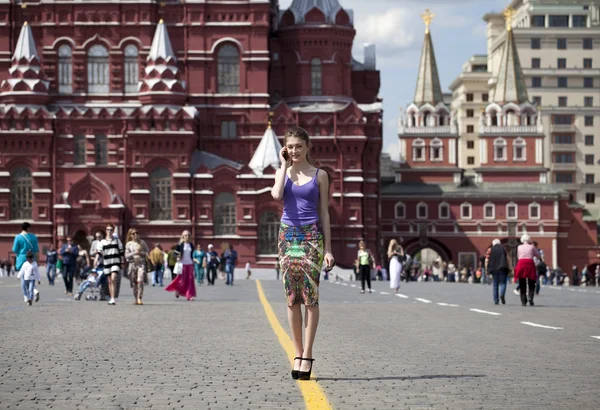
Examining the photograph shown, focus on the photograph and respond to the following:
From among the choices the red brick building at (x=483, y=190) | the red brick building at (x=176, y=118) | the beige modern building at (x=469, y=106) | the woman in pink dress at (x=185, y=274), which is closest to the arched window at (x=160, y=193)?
the red brick building at (x=176, y=118)

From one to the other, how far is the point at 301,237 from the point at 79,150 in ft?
226

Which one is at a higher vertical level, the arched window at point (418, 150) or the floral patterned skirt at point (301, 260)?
the arched window at point (418, 150)

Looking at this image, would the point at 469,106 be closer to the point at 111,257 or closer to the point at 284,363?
the point at 111,257

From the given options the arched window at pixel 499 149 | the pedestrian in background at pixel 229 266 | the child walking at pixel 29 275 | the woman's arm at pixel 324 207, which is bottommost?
the pedestrian in background at pixel 229 266

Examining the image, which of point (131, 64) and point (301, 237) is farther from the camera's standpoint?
point (131, 64)

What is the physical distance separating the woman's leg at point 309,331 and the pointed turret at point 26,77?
227 feet

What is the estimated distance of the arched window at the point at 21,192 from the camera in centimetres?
7906

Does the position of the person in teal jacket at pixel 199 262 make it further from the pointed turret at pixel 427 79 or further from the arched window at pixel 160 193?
the pointed turret at pixel 427 79

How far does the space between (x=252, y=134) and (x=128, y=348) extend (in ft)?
224

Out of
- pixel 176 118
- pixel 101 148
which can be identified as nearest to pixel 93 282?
pixel 176 118

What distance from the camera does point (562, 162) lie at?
5487 inches

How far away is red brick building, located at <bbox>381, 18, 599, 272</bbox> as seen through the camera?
110438 mm

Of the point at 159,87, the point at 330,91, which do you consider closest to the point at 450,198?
the point at 330,91

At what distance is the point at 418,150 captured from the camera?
120 metres
